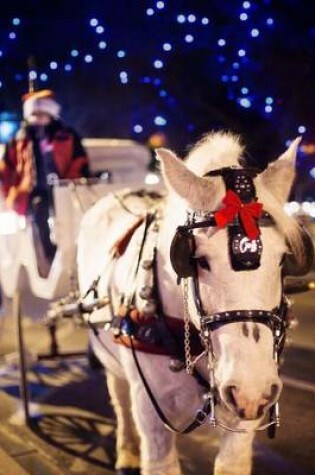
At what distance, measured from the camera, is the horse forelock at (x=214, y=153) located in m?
2.44

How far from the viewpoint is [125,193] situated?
4.00 meters

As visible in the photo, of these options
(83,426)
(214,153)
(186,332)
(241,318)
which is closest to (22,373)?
(83,426)

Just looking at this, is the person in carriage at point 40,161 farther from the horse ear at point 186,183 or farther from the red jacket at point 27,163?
the horse ear at point 186,183

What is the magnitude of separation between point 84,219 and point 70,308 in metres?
0.67

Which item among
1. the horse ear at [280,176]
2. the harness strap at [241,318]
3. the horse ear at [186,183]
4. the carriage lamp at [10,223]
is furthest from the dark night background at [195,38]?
the harness strap at [241,318]

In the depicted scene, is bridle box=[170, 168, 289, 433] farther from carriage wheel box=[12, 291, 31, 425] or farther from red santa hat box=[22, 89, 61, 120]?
red santa hat box=[22, 89, 61, 120]

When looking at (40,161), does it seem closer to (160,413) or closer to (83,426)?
(83,426)

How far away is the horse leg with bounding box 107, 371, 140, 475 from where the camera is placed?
3686 millimetres

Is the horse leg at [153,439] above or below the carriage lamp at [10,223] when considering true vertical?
below

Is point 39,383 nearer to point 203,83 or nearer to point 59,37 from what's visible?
point 59,37

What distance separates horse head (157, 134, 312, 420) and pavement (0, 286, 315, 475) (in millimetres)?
1951

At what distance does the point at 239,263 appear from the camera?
2.04m

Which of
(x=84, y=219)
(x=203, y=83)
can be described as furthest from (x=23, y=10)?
(x=203, y=83)

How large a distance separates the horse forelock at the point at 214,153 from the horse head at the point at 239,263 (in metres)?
0.05
